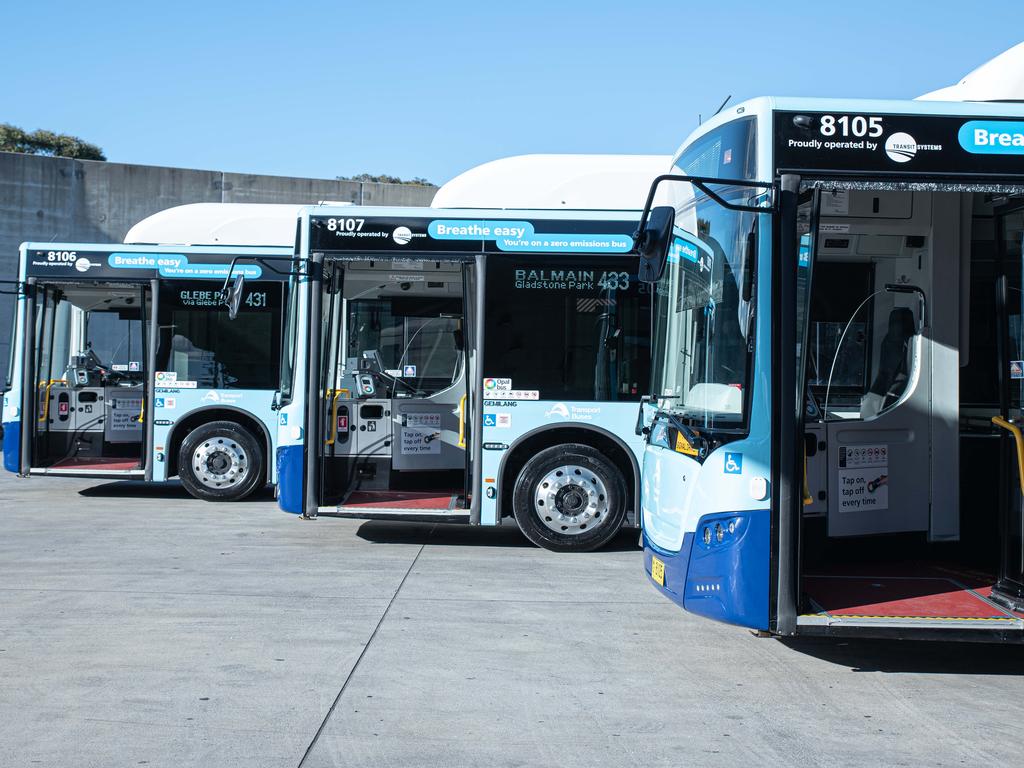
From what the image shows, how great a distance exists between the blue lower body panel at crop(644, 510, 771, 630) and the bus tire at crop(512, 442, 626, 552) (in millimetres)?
3506

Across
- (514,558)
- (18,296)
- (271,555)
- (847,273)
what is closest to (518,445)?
(514,558)

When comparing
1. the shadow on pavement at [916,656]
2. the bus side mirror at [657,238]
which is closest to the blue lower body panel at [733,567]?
the shadow on pavement at [916,656]

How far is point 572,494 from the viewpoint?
8.85 metres

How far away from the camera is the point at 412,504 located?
905 cm

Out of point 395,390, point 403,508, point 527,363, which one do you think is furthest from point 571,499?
point 395,390

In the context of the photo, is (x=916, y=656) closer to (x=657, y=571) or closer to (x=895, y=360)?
(x=657, y=571)

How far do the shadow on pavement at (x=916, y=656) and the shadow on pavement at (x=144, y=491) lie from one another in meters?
8.13

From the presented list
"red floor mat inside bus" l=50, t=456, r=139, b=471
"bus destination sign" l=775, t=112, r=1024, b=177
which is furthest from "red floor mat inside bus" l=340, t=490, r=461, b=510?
"bus destination sign" l=775, t=112, r=1024, b=177

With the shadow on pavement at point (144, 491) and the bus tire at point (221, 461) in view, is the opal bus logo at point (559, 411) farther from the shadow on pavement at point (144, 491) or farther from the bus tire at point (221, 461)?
the shadow on pavement at point (144, 491)

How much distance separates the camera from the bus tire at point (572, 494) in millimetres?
8789

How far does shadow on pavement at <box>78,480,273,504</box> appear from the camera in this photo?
41.3 ft

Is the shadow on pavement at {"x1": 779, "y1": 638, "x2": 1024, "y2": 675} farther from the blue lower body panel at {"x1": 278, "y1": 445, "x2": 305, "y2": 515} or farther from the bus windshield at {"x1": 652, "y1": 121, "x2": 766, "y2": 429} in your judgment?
the blue lower body panel at {"x1": 278, "y1": 445, "x2": 305, "y2": 515}

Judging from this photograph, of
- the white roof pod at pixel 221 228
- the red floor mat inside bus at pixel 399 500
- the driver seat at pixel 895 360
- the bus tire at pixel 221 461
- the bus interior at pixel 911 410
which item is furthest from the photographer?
the white roof pod at pixel 221 228

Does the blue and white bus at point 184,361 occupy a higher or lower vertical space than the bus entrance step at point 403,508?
higher
